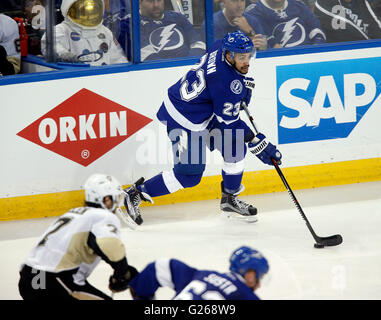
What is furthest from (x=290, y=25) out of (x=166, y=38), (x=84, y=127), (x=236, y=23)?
(x=84, y=127)

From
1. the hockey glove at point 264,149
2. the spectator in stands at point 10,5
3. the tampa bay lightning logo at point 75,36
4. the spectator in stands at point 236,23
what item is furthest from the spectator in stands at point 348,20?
the spectator in stands at point 10,5

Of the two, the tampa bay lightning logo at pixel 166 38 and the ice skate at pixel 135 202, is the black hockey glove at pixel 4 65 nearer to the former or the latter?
the tampa bay lightning logo at pixel 166 38

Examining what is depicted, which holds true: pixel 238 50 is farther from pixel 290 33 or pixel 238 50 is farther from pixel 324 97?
pixel 324 97

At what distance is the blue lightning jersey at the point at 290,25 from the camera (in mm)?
5598

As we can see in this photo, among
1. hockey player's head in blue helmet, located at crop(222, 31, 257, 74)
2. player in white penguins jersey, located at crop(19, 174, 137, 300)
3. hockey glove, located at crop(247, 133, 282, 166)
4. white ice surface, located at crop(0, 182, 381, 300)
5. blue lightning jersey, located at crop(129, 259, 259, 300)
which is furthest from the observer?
hockey glove, located at crop(247, 133, 282, 166)

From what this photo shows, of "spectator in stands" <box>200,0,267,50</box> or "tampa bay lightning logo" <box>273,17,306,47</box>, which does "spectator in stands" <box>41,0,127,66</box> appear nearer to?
"spectator in stands" <box>200,0,267,50</box>

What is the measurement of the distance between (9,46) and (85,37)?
49 cm

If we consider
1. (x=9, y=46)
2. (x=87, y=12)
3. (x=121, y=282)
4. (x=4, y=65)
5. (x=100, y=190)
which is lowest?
(x=121, y=282)

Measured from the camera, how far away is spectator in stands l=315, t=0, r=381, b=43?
5676mm

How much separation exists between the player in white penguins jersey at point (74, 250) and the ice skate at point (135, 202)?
73.8 inches

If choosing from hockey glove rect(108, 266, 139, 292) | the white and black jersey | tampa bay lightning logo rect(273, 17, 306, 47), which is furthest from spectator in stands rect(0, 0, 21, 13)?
hockey glove rect(108, 266, 139, 292)

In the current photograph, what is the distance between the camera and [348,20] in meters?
5.72

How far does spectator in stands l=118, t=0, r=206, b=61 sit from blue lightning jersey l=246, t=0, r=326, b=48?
0.47m

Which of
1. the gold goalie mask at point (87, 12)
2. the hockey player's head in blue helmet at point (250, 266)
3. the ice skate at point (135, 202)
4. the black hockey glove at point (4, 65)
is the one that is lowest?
the ice skate at point (135, 202)
